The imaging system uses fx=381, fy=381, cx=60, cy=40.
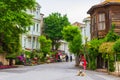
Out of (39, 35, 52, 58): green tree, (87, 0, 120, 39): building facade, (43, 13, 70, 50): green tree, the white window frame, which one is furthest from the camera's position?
(43, 13, 70, 50): green tree

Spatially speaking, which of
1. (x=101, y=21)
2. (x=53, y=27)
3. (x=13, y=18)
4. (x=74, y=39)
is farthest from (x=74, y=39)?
(x=53, y=27)

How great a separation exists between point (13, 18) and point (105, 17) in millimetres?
13346

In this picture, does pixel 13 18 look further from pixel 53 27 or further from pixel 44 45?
pixel 53 27

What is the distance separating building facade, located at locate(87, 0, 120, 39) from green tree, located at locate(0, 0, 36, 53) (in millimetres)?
9258

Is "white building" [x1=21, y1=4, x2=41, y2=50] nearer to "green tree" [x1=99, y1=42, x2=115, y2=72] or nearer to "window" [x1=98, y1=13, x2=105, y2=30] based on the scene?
"window" [x1=98, y1=13, x2=105, y2=30]

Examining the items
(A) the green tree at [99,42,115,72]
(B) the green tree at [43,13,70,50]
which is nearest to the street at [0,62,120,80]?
(A) the green tree at [99,42,115,72]

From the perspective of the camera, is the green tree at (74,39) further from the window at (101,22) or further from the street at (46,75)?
the street at (46,75)

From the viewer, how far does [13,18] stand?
40500 mm

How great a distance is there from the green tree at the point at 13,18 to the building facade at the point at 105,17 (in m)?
9.26

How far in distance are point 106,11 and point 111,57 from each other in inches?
451

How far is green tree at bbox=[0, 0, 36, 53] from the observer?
4016 centimetres

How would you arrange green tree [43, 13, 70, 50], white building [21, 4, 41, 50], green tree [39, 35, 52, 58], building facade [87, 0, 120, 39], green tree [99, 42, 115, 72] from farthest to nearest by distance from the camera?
1. green tree [43, 13, 70, 50]
2. white building [21, 4, 41, 50]
3. green tree [39, 35, 52, 58]
4. building facade [87, 0, 120, 39]
5. green tree [99, 42, 115, 72]

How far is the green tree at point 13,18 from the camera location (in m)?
40.2

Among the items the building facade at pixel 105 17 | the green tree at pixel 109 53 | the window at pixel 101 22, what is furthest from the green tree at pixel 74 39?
the green tree at pixel 109 53
